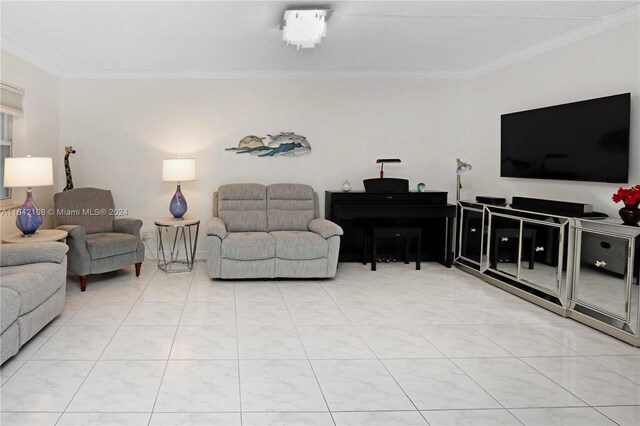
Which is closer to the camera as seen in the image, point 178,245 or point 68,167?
point 68,167

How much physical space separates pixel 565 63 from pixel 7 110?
5321 mm

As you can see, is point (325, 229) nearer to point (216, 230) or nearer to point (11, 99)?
point (216, 230)

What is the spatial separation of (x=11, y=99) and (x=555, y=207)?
5.15 metres

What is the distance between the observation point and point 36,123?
550 cm

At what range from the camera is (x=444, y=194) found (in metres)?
6.21

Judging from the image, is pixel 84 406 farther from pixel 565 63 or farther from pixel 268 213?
pixel 565 63

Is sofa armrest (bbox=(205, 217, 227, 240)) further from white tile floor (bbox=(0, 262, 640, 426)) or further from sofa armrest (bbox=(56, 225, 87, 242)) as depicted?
sofa armrest (bbox=(56, 225, 87, 242))

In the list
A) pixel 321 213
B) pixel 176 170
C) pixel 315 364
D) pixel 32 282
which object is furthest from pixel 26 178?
pixel 321 213

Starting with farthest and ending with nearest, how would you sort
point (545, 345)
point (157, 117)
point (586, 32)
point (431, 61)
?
point (157, 117)
point (431, 61)
point (586, 32)
point (545, 345)

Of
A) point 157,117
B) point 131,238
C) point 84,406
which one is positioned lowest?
point 84,406

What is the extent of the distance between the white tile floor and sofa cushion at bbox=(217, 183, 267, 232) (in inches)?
48.3

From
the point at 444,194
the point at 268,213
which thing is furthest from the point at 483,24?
the point at 268,213

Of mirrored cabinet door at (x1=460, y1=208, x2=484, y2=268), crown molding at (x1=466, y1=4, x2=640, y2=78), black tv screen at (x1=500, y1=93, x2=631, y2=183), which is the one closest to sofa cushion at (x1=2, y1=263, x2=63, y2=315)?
mirrored cabinet door at (x1=460, y1=208, x2=484, y2=268)

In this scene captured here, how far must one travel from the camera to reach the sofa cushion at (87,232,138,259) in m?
4.90
